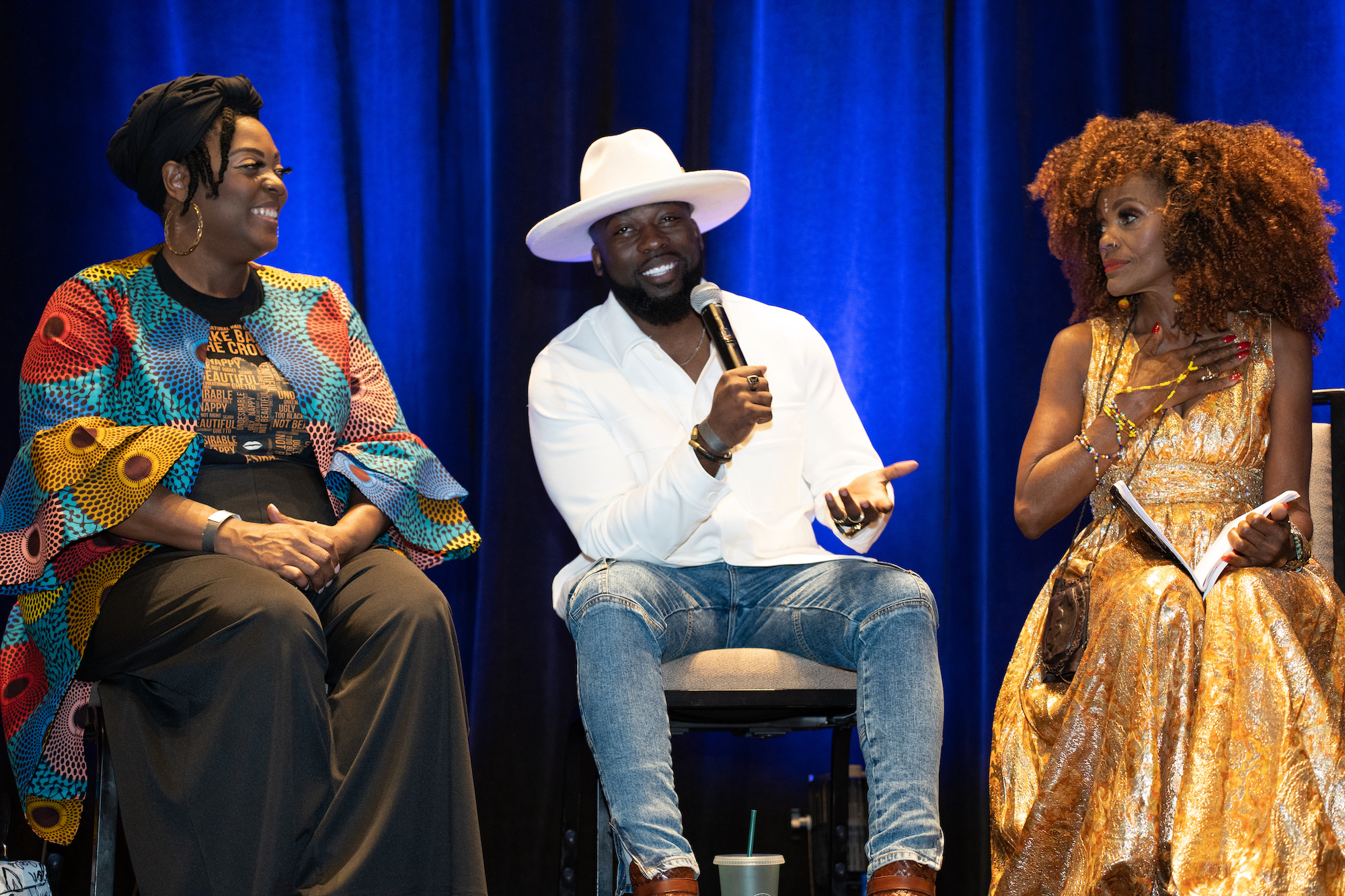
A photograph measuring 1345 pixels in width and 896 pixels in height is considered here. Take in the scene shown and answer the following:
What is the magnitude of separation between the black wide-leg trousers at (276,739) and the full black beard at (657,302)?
34.9 inches

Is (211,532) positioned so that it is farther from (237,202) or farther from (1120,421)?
(1120,421)

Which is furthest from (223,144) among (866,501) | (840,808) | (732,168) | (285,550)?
(840,808)

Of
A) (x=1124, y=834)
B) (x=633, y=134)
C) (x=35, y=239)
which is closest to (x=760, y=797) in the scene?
(x=1124, y=834)

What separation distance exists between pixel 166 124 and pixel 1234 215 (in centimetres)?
213

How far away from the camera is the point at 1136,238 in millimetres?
2533

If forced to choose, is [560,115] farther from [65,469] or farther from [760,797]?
[760,797]

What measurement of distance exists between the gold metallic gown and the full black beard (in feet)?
3.26

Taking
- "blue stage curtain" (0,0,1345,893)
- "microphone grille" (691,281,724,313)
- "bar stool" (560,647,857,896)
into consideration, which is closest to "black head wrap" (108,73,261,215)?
"blue stage curtain" (0,0,1345,893)

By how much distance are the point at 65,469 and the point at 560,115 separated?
1.52 meters

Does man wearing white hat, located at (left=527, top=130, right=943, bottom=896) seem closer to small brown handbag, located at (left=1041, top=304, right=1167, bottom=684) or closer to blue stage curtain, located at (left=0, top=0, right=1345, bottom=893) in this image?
small brown handbag, located at (left=1041, top=304, right=1167, bottom=684)

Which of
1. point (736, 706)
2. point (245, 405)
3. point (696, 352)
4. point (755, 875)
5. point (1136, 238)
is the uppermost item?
point (1136, 238)

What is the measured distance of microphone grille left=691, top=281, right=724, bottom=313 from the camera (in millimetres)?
2400

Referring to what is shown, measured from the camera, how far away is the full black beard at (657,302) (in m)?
2.70

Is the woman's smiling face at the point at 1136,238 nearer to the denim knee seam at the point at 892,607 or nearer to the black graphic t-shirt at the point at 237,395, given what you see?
the denim knee seam at the point at 892,607
